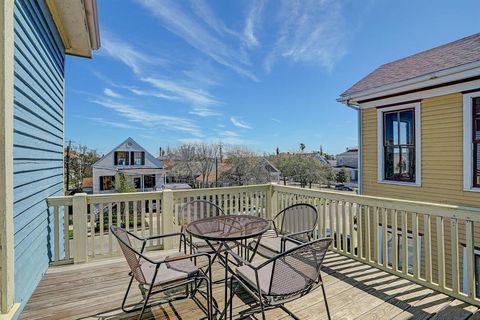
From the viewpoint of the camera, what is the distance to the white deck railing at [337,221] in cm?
244

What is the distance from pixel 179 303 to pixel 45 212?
2078 millimetres

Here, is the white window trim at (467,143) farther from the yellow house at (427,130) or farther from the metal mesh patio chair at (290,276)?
the metal mesh patio chair at (290,276)

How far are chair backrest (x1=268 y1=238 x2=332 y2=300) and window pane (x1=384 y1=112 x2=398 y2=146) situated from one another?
17.4ft

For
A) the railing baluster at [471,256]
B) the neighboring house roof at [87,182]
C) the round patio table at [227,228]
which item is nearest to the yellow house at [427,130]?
the railing baluster at [471,256]

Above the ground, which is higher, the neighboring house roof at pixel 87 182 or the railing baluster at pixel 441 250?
the railing baluster at pixel 441 250

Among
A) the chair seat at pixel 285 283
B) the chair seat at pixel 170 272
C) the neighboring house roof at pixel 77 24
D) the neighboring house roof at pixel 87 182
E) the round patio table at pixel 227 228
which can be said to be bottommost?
the neighboring house roof at pixel 87 182

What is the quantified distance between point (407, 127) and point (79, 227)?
6.80m

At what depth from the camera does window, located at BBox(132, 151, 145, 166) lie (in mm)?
23453

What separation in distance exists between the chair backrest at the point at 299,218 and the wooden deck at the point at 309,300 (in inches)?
24.5

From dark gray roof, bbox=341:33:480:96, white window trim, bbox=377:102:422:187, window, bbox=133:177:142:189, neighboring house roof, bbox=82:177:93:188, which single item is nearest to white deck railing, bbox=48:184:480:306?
white window trim, bbox=377:102:422:187

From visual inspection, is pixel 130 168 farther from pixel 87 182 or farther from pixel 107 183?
pixel 87 182

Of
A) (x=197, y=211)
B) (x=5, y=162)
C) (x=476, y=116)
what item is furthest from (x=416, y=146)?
(x=5, y=162)

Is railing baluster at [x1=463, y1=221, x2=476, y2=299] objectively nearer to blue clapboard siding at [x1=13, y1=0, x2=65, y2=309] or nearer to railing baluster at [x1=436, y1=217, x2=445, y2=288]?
railing baluster at [x1=436, y1=217, x2=445, y2=288]

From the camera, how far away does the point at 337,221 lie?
139 inches
